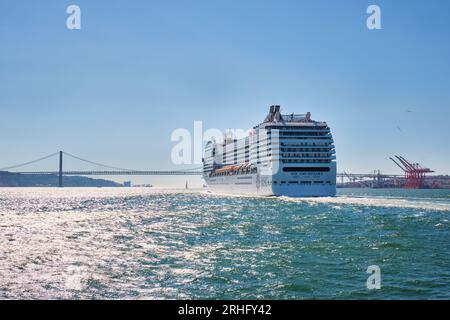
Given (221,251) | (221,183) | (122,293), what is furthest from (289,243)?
(221,183)

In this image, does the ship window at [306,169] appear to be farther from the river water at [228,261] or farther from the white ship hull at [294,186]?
the river water at [228,261]

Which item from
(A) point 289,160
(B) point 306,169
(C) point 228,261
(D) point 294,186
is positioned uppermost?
(A) point 289,160

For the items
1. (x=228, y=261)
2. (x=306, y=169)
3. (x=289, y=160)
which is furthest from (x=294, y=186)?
(x=228, y=261)

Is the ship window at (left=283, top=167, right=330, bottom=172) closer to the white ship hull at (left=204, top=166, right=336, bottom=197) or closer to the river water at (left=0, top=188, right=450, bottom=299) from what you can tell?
the white ship hull at (left=204, top=166, right=336, bottom=197)

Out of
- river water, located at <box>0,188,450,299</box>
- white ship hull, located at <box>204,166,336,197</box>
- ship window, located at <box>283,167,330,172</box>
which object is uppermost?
ship window, located at <box>283,167,330,172</box>

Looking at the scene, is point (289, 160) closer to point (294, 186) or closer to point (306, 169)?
point (306, 169)

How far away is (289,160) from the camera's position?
269ft

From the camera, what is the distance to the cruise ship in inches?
3103

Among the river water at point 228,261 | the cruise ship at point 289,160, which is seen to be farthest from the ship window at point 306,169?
the river water at point 228,261

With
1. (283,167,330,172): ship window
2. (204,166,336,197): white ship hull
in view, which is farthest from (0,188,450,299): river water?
(283,167,330,172): ship window

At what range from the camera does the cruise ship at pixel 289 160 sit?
3103 inches
